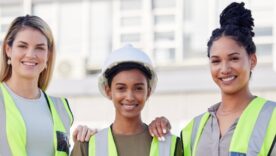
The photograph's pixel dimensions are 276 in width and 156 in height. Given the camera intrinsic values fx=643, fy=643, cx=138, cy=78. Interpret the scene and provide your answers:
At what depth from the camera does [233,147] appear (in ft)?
12.1

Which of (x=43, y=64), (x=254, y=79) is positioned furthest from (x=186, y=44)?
(x=43, y=64)

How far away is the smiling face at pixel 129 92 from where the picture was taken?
4012mm

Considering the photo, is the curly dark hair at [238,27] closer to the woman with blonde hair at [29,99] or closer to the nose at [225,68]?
the nose at [225,68]

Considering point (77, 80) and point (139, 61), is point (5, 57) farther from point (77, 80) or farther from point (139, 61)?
point (77, 80)

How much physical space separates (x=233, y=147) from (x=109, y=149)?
0.77 metres

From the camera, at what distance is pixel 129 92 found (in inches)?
158

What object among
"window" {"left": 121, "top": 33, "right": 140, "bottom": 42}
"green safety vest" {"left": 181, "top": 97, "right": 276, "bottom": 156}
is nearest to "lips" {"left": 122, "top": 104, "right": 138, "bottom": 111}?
"green safety vest" {"left": 181, "top": 97, "right": 276, "bottom": 156}

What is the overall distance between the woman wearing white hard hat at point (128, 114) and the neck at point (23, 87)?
1.60 feet

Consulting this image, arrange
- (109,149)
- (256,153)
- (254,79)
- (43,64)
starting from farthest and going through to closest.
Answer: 1. (254,79)
2. (43,64)
3. (109,149)
4. (256,153)

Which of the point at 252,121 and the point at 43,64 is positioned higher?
the point at 43,64

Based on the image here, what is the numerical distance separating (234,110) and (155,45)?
886 cm

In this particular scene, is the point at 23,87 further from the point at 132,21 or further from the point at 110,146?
the point at 132,21

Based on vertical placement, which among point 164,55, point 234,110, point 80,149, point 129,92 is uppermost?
point 164,55

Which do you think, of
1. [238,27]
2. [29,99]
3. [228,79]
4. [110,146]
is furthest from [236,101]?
[29,99]
